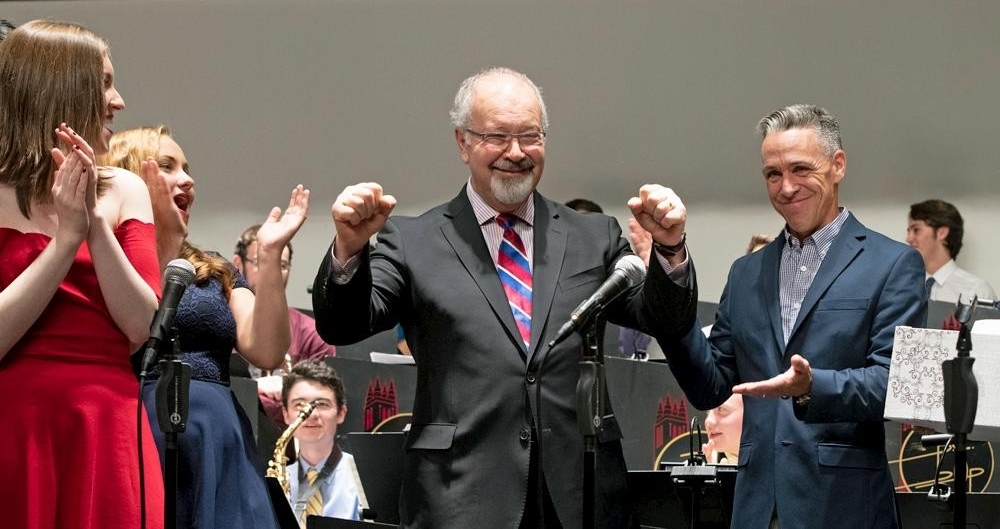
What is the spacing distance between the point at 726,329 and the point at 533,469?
688 millimetres

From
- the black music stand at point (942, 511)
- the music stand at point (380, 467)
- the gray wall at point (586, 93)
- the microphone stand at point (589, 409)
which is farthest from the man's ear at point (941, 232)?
the microphone stand at point (589, 409)

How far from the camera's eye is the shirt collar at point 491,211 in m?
3.04

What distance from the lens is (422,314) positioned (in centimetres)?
291

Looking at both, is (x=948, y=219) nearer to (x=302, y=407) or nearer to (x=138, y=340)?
(x=302, y=407)

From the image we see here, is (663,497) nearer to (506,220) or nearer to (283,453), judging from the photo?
(506,220)

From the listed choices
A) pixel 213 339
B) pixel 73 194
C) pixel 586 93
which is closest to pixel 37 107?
pixel 73 194

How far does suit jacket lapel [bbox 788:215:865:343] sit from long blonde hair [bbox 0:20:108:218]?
1.55 meters

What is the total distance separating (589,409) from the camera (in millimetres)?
2418

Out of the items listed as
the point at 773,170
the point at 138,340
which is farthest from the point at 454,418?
the point at 773,170

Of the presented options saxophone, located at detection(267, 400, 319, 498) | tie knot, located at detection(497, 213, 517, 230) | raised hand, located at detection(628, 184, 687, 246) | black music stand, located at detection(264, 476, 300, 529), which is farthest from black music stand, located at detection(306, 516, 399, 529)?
saxophone, located at detection(267, 400, 319, 498)

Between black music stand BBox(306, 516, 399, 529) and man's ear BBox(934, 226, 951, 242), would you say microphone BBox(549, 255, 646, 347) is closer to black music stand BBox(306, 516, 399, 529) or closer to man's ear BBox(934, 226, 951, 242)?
black music stand BBox(306, 516, 399, 529)

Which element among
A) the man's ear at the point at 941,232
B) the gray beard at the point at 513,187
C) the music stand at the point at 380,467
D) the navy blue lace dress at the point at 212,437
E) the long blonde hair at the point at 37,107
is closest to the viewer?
the long blonde hair at the point at 37,107

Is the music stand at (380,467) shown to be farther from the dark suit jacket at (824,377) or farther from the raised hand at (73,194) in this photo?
the raised hand at (73,194)

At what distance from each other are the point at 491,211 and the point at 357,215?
0.41 metres
